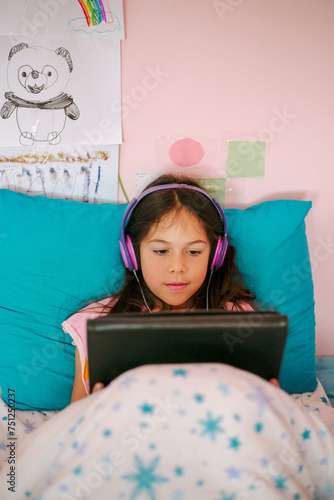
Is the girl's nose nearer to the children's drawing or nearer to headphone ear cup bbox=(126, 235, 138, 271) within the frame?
headphone ear cup bbox=(126, 235, 138, 271)

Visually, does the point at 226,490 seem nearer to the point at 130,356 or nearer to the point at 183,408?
the point at 183,408

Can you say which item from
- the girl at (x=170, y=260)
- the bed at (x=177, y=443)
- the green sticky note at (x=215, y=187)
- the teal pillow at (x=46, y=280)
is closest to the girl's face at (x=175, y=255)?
the girl at (x=170, y=260)

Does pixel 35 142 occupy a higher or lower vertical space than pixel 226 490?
higher

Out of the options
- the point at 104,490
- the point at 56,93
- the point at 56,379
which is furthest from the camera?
the point at 56,93

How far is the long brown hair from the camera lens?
101 cm

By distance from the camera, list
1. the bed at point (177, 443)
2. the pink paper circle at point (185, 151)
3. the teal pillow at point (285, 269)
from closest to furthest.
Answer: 1. the bed at point (177, 443)
2. the teal pillow at point (285, 269)
3. the pink paper circle at point (185, 151)

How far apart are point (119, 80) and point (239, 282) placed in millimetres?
677

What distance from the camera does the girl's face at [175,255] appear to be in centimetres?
96

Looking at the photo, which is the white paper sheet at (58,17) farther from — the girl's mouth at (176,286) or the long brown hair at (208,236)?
the girl's mouth at (176,286)

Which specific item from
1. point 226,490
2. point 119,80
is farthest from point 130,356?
point 119,80

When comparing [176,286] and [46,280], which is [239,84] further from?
[46,280]

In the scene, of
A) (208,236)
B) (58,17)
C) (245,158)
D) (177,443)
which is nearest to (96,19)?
(58,17)

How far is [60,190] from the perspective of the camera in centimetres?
122

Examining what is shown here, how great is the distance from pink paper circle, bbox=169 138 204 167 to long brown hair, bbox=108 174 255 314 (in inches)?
3.7
